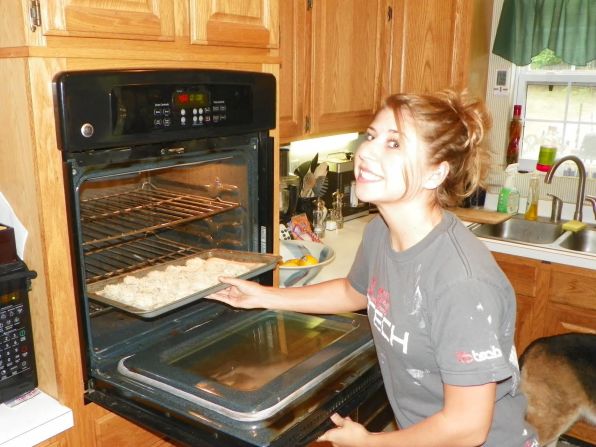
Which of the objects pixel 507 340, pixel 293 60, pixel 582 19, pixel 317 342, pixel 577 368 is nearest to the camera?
pixel 507 340

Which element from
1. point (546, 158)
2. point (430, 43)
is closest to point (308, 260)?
point (430, 43)

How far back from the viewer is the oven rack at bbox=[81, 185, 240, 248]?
1.45 metres

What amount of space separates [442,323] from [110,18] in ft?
2.69

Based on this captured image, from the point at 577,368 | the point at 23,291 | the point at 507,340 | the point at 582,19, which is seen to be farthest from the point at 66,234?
the point at 582,19

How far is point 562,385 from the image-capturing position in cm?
225

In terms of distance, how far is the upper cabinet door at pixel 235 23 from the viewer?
4.04ft

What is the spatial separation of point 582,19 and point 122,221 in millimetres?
2389

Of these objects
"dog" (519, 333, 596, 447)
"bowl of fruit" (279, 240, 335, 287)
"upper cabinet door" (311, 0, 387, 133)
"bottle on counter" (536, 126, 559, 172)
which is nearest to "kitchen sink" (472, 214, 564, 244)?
"bottle on counter" (536, 126, 559, 172)

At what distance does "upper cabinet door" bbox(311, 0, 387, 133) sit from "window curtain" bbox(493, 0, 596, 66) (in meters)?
0.91

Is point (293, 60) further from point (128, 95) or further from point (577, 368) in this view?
→ point (577, 368)

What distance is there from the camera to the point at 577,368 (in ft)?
7.32

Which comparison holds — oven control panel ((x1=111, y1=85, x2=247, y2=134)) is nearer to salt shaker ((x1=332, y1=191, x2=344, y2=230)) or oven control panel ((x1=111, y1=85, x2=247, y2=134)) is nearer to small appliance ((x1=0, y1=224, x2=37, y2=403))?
small appliance ((x1=0, y1=224, x2=37, y2=403))

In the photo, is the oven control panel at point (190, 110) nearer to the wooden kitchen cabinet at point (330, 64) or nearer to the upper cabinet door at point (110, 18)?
the upper cabinet door at point (110, 18)

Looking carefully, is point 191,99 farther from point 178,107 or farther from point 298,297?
point 298,297
